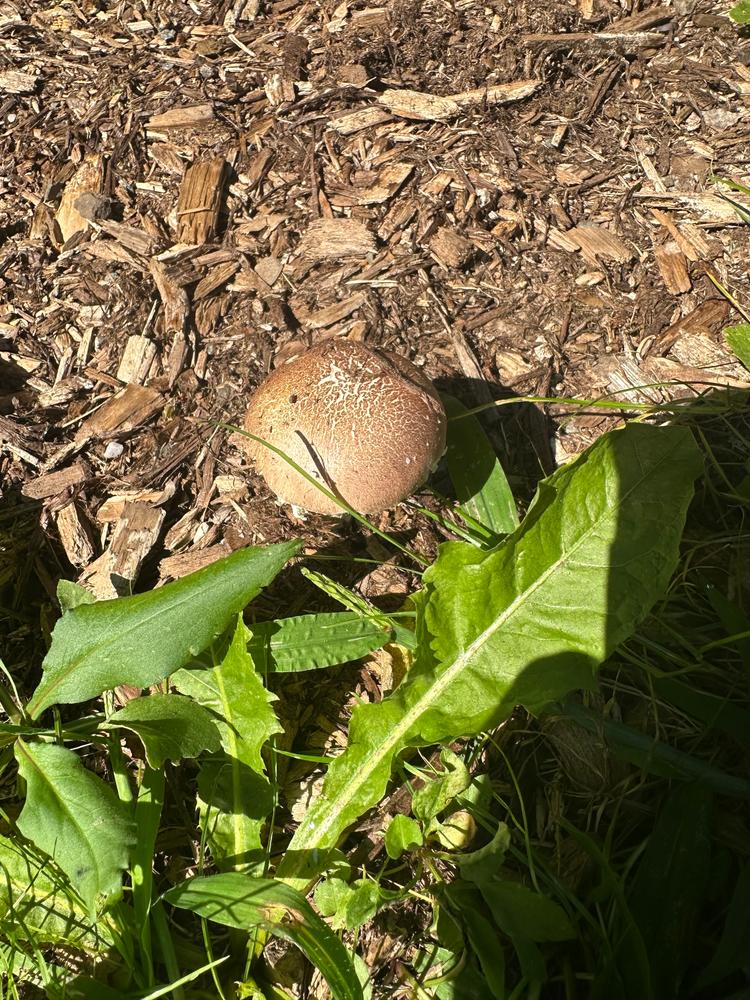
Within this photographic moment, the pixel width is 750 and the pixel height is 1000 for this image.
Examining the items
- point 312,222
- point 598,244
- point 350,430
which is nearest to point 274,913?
point 350,430

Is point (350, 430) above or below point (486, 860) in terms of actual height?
above

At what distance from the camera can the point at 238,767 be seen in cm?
212

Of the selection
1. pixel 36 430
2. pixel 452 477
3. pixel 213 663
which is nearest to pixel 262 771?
pixel 213 663

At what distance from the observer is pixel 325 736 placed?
2.46m

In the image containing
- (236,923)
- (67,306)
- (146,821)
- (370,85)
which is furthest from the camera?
(370,85)

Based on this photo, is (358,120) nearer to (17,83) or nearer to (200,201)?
(200,201)

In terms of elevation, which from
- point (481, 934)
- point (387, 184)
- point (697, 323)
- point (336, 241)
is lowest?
point (481, 934)

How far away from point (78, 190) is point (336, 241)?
116 cm

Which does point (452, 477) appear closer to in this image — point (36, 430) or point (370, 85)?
point (36, 430)

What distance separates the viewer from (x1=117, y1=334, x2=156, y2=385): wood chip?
3.08 m

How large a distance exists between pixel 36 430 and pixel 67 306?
590 mm

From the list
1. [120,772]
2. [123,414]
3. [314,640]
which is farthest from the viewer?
[123,414]

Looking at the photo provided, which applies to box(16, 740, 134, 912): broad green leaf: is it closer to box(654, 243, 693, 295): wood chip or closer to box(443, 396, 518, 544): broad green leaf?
box(443, 396, 518, 544): broad green leaf

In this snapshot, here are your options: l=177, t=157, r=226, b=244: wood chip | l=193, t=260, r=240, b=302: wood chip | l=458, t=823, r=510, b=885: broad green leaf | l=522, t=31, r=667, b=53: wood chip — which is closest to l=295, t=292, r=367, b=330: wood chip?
l=193, t=260, r=240, b=302: wood chip
